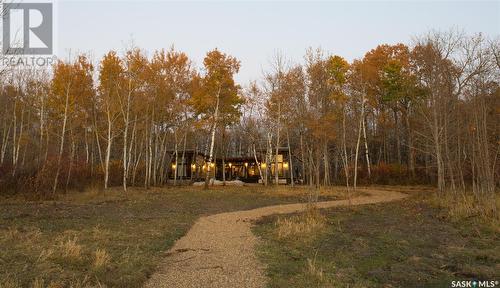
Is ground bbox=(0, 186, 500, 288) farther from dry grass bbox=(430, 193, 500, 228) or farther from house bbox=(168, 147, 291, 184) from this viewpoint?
house bbox=(168, 147, 291, 184)

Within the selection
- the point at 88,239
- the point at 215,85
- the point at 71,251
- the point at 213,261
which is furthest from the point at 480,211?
the point at 215,85

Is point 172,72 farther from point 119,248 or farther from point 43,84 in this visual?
point 119,248

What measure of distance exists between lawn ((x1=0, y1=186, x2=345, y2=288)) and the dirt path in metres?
0.31

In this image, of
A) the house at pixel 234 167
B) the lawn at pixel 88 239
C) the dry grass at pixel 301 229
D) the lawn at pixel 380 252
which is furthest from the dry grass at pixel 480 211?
the house at pixel 234 167

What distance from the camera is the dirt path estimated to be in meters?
5.23

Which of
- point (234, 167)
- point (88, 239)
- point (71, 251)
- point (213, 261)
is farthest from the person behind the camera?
point (234, 167)

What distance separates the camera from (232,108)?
93.2 feet

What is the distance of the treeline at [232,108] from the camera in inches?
656

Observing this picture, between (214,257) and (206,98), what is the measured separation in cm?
1931

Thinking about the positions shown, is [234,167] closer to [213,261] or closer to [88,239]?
[88,239]

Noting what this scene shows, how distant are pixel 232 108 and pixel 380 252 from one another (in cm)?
2231

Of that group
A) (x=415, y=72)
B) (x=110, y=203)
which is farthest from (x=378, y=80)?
(x=110, y=203)

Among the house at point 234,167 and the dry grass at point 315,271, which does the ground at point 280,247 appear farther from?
the house at point 234,167

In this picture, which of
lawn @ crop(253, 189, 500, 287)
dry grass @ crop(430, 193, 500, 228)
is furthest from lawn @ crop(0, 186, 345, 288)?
dry grass @ crop(430, 193, 500, 228)
